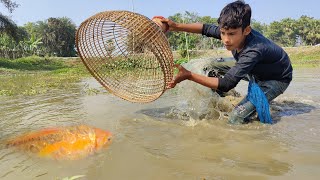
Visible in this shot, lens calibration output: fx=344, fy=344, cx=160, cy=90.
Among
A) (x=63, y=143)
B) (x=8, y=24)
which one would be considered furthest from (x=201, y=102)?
(x=8, y=24)

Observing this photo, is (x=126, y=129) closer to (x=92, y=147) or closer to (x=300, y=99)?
(x=92, y=147)

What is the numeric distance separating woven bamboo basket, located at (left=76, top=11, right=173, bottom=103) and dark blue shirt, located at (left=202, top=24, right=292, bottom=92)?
569 mm

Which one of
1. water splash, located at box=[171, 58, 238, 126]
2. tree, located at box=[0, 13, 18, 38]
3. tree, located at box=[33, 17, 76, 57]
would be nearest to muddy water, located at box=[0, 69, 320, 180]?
water splash, located at box=[171, 58, 238, 126]

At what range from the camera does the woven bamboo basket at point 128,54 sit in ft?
10.3

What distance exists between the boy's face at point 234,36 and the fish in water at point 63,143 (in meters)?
1.41

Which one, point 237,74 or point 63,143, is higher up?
point 237,74

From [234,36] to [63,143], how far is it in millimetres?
1780

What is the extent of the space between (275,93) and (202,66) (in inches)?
46.7

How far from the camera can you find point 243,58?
3148 mm

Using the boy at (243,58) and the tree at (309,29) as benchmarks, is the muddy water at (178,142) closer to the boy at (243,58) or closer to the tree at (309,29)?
the boy at (243,58)

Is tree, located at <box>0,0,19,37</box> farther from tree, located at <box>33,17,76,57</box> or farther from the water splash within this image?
the water splash

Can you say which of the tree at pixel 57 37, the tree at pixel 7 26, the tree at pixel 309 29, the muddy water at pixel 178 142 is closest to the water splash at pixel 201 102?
the muddy water at pixel 178 142

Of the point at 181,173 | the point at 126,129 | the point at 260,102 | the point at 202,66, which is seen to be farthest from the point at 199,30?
the point at 181,173

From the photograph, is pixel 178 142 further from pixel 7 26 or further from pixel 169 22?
pixel 7 26
